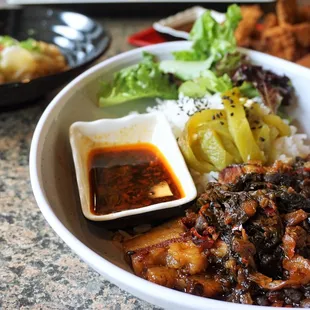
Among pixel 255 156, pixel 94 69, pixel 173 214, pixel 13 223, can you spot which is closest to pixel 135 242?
pixel 173 214

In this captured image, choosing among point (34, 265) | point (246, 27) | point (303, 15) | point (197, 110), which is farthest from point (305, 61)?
point (34, 265)

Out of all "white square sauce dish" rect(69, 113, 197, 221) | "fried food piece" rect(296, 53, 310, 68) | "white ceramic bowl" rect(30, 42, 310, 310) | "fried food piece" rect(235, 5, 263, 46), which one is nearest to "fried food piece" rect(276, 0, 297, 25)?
"fried food piece" rect(235, 5, 263, 46)

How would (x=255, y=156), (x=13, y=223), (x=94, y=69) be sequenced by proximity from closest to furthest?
1. (x=13, y=223)
2. (x=255, y=156)
3. (x=94, y=69)

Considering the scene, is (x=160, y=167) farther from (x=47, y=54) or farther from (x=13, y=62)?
(x=47, y=54)

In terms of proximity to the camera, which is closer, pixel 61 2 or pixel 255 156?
pixel 255 156

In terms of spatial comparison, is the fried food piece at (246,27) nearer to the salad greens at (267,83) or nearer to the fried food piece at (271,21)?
the fried food piece at (271,21)

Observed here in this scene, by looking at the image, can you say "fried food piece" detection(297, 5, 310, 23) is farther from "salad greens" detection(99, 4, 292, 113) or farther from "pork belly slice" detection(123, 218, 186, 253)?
"pork belly slice" detection(123, 218, 186, 253)
